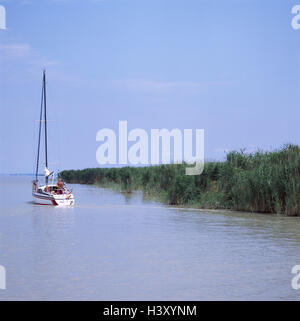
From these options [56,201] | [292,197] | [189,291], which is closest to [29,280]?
[189,291]

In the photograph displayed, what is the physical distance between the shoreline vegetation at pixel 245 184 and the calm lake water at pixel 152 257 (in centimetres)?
122

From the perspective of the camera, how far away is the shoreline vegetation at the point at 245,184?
848 inches

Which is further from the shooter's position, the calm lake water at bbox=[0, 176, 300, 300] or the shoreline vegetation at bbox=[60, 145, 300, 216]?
the shoreline vegetation at bbox=[60, 145, 300, 216]

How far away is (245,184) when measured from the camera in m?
22.9

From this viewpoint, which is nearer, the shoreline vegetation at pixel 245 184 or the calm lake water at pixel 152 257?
the calm lake water at pixel 152 257

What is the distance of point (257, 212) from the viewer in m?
22.8

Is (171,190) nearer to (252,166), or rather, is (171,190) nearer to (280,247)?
(252,166)

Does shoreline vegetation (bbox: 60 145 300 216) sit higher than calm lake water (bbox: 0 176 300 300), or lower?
higher

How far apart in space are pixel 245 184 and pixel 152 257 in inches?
444

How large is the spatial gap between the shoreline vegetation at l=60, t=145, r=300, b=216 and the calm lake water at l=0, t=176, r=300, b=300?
Answer: 4.02ft

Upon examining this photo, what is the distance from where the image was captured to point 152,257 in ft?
41.1

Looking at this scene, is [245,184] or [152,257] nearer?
[152,257]

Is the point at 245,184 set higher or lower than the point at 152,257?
higher

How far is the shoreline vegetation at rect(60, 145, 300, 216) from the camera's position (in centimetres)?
2153
